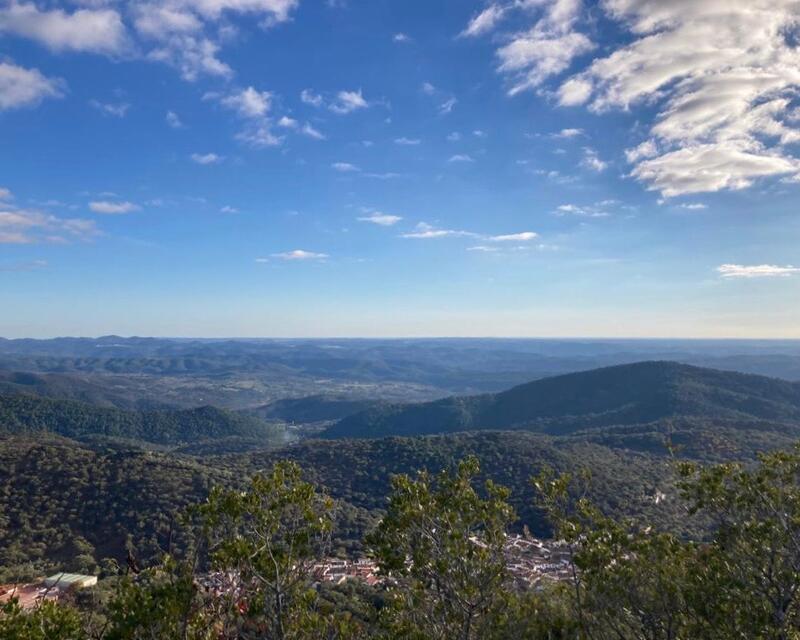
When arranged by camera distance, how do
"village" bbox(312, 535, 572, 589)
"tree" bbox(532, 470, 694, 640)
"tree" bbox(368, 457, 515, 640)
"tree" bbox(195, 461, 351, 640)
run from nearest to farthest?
"tree" bbox(195, 461, 351, 640), "tree" bbox(368, 457, 515, 640), "tree" bbox(532, 470, 694, 640), "village" bbox(312, 535, 572, 589)

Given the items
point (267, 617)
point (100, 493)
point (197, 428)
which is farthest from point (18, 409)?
point (267, 617)

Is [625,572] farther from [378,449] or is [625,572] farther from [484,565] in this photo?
[378,449]

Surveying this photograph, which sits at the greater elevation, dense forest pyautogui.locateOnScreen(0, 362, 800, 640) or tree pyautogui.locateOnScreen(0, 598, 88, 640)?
tree pyautogui.locateOnScreen(0, 598, 88, 640)

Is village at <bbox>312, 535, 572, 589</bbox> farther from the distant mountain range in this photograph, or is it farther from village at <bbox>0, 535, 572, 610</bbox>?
the distant mountain range

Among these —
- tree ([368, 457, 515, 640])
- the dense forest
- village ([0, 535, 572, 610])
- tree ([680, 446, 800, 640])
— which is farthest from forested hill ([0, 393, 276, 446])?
tree ([680, 446, 800, 640])

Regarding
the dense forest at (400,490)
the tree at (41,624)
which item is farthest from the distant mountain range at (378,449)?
the tree at (41,624)

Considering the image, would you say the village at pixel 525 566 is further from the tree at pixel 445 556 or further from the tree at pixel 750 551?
the tree at pixel 445 556
